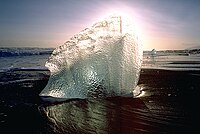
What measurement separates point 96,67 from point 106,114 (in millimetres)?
2501

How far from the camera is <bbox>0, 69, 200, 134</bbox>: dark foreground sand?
5664 mm

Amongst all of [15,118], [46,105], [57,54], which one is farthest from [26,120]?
[57,54]

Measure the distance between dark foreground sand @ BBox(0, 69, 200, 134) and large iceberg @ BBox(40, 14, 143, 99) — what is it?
0.53 m

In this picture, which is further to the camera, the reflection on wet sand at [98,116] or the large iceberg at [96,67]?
the large iceberg at [96,67]

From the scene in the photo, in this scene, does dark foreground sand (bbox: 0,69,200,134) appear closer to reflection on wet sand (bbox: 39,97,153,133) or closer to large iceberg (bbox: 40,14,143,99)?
reflection on wet sand (bbox: 39,97,153,133)

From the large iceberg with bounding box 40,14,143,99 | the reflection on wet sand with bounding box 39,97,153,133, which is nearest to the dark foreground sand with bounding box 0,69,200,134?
the reflection on wet sand with bounding box 39,97,153,133

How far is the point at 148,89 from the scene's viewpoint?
10.2 m

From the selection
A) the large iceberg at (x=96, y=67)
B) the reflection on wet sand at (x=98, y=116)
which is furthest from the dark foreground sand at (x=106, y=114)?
the large iceberg at (x=96, y=67)

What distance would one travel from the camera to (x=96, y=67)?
8.84 meters

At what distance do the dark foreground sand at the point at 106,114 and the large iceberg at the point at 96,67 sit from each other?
529 mm

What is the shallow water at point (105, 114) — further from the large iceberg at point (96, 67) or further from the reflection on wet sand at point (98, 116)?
the large iceberg at point (96, 67)

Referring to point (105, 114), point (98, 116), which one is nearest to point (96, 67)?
point (105, 114)

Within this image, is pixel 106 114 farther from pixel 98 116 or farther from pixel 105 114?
pixel 98 116

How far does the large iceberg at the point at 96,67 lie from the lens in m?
8.73
